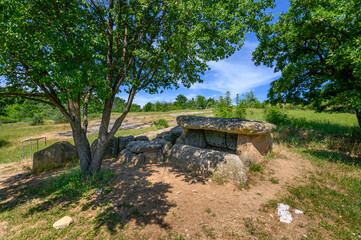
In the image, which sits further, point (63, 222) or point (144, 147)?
point (144, 147)

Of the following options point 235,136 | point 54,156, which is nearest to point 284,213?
point 235,136

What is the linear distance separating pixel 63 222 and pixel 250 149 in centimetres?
626

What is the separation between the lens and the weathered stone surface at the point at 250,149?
5.80 metres

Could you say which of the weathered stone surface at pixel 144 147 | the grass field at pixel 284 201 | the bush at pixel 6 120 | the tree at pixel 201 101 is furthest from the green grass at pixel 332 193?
the tree at pixel 201 101

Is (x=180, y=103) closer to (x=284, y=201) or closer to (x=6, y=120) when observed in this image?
(x=6, y=120)

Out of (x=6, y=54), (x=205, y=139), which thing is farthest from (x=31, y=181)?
(x=205, y=139)

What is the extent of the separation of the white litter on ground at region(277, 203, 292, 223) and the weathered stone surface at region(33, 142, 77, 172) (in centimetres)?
905

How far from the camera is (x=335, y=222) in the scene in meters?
3.05

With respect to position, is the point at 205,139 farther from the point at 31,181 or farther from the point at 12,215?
the point at 31,181

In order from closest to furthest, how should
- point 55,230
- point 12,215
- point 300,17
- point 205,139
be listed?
point 55,230, point 12,215, point 300,17, point 205,139

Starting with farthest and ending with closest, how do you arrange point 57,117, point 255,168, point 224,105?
point 57,117 → point 224,105 → point 255,168

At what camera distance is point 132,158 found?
6.50 m

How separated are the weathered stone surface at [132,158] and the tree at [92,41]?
1.51 m

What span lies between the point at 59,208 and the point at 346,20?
11343 millimetres
